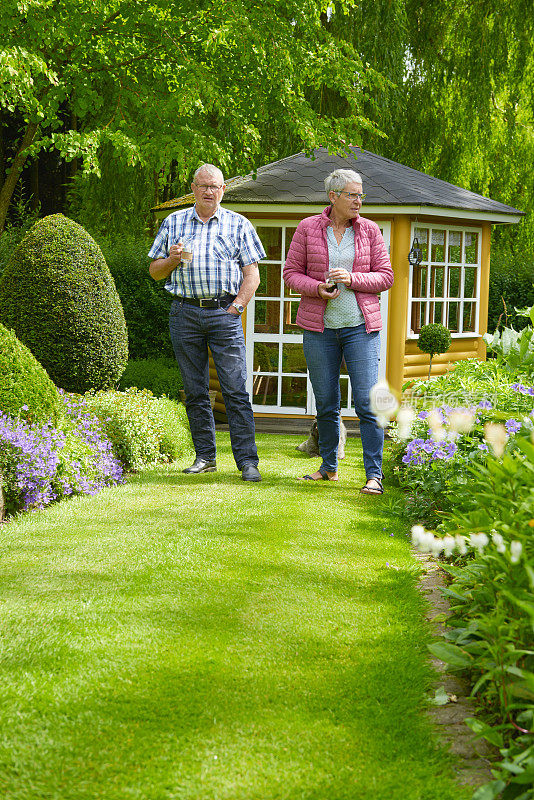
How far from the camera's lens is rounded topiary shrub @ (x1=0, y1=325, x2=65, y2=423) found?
532 centimetres

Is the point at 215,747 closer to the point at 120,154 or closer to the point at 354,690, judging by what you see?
the point at 354,690

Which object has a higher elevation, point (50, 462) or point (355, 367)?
point (355, 367)

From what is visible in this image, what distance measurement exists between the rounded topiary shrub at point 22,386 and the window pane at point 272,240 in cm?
493

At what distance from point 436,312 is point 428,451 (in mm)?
6567

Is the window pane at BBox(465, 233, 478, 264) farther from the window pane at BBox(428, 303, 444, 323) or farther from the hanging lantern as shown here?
the hanging lantern

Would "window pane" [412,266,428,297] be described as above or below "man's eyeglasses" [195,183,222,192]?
below

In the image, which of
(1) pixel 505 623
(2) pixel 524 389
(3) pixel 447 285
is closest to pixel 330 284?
(2) pixel 524 389

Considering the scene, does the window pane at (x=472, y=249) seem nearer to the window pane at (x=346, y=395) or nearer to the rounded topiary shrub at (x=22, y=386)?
the window pane at (x=346, y=395)

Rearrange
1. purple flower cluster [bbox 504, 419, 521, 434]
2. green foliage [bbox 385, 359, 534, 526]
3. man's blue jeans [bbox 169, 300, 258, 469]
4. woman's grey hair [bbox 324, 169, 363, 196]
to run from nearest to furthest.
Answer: purple flower cluster [bbox 504, 419, 521, 434]
green foliage [bbox 385, 359, 534, 526]
woman's grey hair [bbox 324, 169, 363, 196]
man's blue jeans [bbox 169, 300, 258, 469]

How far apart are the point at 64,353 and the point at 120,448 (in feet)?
4.60

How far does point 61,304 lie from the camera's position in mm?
7422

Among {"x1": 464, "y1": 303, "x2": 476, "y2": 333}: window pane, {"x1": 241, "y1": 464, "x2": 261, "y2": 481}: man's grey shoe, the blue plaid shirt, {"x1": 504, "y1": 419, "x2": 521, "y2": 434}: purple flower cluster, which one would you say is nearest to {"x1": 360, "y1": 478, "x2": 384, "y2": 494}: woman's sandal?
{"x1": 241, "y1": 464, "x2": 261, "y2": 481}: man's grey shoe

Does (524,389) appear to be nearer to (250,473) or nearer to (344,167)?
(250,473)

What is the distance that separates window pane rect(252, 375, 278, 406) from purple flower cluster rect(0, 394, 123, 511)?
13.9 ft
